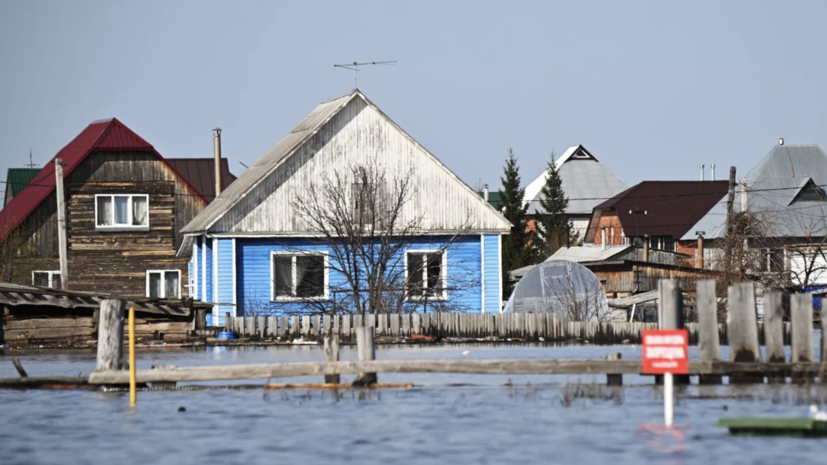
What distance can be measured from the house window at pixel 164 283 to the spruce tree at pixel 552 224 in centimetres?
3412

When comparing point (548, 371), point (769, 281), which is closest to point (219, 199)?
point (769, 281)

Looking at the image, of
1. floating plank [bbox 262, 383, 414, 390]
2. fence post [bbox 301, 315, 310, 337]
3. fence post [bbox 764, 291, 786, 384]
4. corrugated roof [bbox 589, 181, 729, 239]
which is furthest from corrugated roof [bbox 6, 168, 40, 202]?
fence post [bbox 764, 291, 786, 384]

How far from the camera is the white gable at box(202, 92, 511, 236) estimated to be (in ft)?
125

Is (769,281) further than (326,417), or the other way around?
(769,281)

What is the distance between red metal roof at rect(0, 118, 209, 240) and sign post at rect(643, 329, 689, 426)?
35.6m

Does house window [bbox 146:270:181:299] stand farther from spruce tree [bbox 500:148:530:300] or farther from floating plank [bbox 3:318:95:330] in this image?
spruce tree [bbox 500:148:530:300]

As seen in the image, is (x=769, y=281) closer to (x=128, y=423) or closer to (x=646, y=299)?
(x=646, y=299)

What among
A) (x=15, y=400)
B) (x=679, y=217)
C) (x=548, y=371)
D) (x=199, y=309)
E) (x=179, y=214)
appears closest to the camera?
(x=548, y=371)

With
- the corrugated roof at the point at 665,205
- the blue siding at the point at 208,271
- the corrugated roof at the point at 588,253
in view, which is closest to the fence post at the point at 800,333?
the blue siding at the point at 208,271

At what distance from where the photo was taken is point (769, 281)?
39438mm

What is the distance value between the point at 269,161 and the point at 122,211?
9572 millimetres

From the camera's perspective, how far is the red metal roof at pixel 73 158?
4775cm

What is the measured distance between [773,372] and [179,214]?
34008 millimetres

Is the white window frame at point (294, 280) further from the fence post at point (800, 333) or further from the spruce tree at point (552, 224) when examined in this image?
the spruce tree at point (552, 224)
